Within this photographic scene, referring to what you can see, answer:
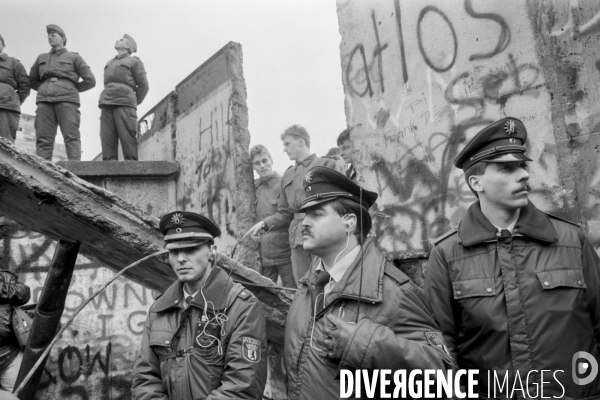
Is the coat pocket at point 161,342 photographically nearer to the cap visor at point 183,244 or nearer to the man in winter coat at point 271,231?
the cap visor at point 183,244

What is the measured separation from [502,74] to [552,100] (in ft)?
1.43

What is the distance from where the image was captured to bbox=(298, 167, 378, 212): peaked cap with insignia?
2904 mm

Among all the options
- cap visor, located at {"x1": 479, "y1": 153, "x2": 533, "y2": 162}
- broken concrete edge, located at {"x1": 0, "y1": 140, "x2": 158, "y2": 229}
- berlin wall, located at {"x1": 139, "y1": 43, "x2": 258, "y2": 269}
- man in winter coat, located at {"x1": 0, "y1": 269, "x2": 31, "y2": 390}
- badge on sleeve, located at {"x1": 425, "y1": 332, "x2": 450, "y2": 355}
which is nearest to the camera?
badge on sleeve, located at {"x1": 425, "y1": 332, "x2": 450, "y2": 355}

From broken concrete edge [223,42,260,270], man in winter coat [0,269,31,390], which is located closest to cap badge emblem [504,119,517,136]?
broken concrete edge [223,42,260,270]

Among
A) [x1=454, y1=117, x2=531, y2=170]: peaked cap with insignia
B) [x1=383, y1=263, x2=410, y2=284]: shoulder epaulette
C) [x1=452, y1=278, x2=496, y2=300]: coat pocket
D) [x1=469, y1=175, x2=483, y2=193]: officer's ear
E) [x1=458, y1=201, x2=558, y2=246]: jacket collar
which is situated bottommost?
[x1=452, y1=278, x2=496, y2=300]: coat pocket

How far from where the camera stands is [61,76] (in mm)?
8773

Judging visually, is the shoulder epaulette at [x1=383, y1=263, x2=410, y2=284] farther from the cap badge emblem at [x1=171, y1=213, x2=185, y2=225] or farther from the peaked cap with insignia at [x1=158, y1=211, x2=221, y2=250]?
the cap badge emblem at [x1=171, y1=213, x2=185, y2=225]

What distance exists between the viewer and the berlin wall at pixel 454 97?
3.85 meters

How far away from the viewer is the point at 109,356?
7320 mm

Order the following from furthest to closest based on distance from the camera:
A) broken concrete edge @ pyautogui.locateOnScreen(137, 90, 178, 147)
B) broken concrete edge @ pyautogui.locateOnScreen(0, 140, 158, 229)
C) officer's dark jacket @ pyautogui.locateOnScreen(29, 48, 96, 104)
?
broken concrete edge @ pyautogui.locateOnScreen(137, 90, 178, 147) → officer's dark jacket @ pyautogui.locateOnScreen(29, 48, 96, 104) → broken concrete edge @ pyautogui.locateOnScreen(0, 140, 158, 229)

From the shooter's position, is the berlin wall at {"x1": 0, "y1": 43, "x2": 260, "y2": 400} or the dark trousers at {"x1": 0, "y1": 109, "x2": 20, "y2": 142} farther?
the dark trousers at {"x1": 0, "y1": 109, "x2": 20, "y2": 142}

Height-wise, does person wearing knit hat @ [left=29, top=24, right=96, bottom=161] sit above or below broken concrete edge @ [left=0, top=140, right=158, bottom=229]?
above

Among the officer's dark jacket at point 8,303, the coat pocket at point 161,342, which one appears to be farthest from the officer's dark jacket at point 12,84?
the coat pocket at point 161,342

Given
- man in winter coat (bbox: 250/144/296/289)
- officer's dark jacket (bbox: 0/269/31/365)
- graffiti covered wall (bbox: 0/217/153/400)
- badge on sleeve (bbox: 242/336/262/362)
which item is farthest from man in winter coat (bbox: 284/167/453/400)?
graffiti covered wall (bbox: 0/217/153/400)
